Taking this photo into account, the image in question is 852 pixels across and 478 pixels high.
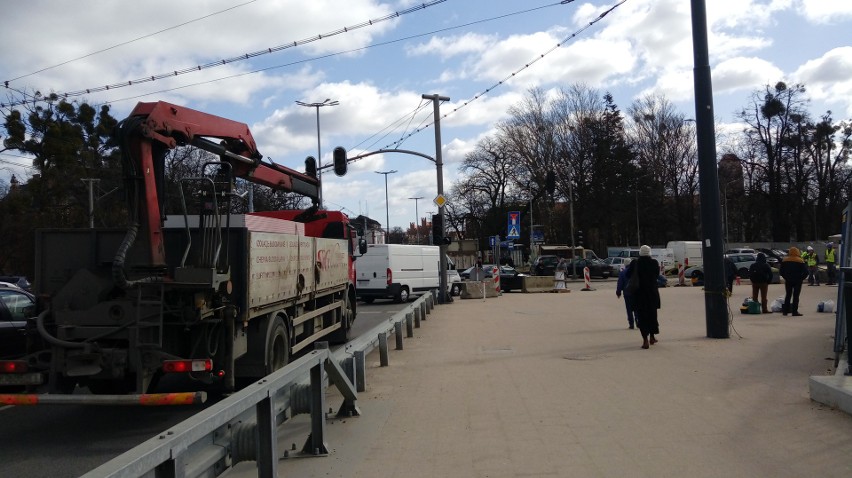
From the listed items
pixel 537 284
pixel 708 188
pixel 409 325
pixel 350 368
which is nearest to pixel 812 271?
pixel 537 284

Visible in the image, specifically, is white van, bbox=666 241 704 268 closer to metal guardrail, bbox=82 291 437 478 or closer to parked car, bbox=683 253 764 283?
parked car, bbox=683 253 764 283

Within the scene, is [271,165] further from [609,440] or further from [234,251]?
[609,440]

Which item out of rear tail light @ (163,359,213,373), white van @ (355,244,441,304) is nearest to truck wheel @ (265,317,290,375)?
rear tail light @ (163,359,213,373)

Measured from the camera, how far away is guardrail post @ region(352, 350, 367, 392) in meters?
7.99

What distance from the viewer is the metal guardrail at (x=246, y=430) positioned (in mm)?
3084

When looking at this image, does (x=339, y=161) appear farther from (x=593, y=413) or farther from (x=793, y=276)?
(x=593, y=413)

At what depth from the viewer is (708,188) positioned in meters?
12.5

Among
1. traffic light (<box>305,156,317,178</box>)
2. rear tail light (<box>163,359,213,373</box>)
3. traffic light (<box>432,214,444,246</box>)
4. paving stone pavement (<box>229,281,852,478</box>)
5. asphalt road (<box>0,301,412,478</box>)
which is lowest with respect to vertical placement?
asphalt road (<box>0,301,412,478</box>)

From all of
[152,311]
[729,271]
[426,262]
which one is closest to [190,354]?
[152,311]

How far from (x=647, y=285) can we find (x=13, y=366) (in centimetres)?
929

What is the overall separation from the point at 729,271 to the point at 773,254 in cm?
3168

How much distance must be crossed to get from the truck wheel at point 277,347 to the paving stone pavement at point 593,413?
3.13ft

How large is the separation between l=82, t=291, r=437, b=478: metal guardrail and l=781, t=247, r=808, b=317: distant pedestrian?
12.8 metres

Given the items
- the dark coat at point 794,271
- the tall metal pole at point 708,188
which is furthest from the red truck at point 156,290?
the dark coat at point 794,271
